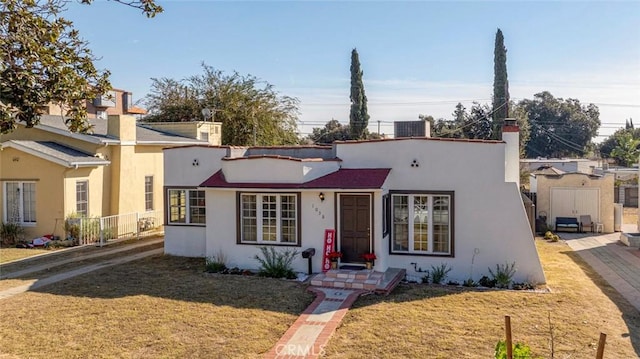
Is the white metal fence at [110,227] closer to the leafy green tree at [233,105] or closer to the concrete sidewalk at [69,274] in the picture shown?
the concrete sidewalk at [69,274]

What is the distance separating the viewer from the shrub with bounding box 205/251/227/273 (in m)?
15.7

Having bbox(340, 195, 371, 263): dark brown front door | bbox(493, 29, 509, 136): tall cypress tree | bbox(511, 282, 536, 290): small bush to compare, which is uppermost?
bbox(493, 29, 509, 136): tall cypress tree

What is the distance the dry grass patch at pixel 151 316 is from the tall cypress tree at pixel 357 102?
3482cm

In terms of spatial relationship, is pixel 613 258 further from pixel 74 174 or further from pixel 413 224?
pixel 74 174

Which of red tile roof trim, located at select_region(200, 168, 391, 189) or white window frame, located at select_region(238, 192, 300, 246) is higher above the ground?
red tile roof trim, located at select_region(200, 168, 391, 189)

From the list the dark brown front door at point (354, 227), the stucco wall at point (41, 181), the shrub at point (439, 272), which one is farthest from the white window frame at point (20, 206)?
the shrub at point (439, 272)

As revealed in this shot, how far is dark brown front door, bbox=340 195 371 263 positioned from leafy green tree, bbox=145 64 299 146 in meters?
25.2

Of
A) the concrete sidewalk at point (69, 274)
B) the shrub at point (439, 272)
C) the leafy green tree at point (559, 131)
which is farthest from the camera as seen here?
the leafy green tree at point (559, 131)

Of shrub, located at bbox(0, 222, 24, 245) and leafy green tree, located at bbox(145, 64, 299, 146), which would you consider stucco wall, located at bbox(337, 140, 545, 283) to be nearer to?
shrub, located at bbox(0, 222, 24, 245)

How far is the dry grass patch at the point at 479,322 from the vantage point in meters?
9.35

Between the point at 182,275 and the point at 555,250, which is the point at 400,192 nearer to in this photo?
the point at 182,275

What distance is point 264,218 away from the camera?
51.6 feet

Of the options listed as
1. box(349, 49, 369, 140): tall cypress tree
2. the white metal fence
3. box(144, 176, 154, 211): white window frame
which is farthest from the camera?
box(349, 49, 369, 140): tall cypress tree

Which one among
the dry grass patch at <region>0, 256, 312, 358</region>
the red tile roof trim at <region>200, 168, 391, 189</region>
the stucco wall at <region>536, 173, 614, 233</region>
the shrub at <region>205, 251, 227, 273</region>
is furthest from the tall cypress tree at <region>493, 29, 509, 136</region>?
the dry grass patch at <region>0, 256, 312, 358</region>
